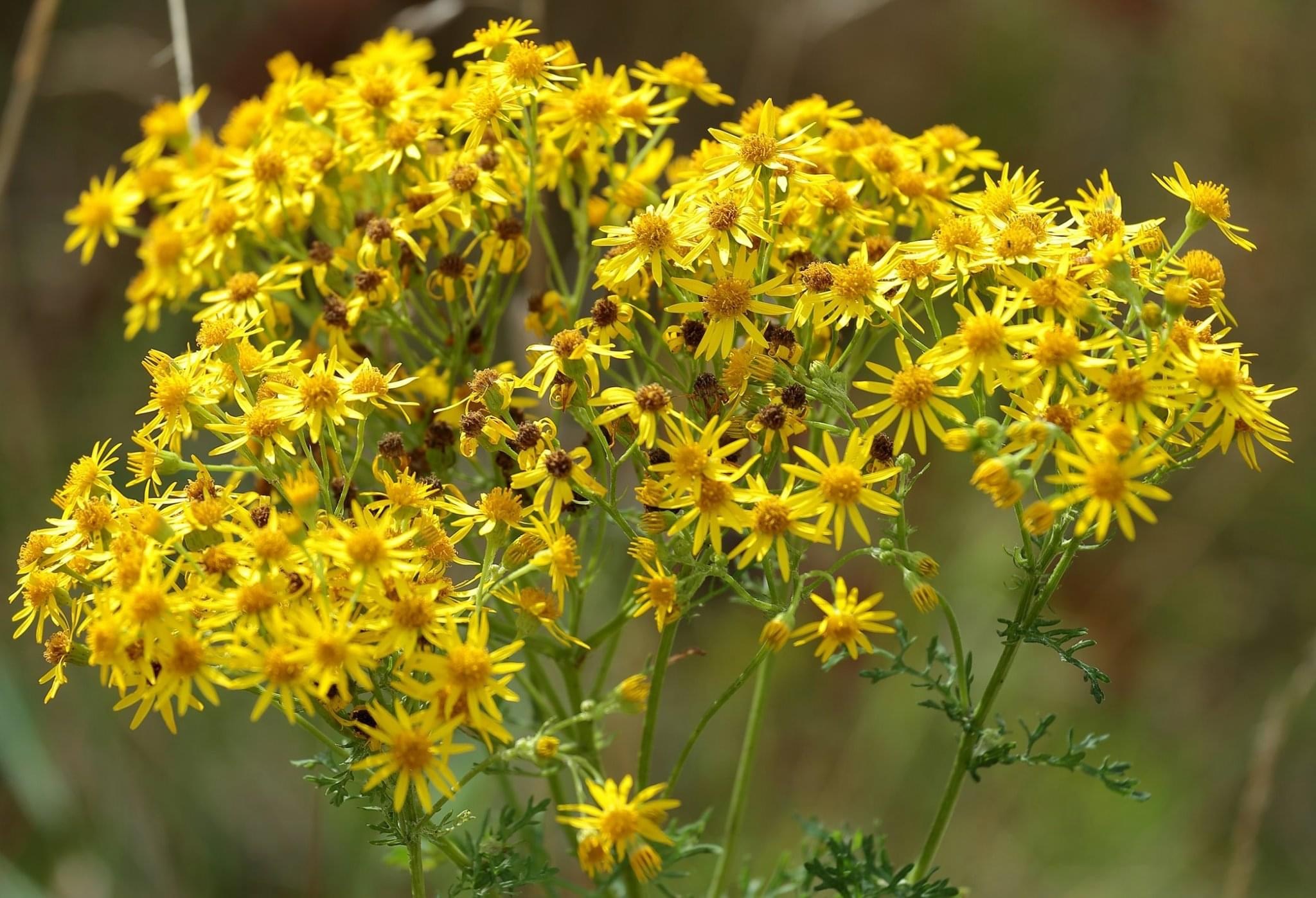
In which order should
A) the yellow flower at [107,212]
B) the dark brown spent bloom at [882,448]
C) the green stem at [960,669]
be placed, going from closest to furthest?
the dark brown spent bloom at [882,448] → the green stem at [960,669] → the yellow flower at [107,212]

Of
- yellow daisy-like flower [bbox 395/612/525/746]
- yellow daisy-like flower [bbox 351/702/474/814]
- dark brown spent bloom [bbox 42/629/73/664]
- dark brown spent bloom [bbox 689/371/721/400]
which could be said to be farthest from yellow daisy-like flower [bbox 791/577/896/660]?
dark brown spent bloom [bbox 42/629/73/664]

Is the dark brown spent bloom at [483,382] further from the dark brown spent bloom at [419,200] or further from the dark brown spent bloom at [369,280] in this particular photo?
the dark brown spent bloom at [419,200]

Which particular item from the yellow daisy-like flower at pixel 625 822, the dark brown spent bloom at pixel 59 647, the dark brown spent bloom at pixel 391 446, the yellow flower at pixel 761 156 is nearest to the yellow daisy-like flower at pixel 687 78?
the yellow flower at pixel 761 156

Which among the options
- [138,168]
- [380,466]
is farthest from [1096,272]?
[138,168]

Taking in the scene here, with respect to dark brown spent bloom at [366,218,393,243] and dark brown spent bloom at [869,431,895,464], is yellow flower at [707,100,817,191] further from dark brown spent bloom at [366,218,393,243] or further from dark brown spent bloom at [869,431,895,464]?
dark brown spent bloom at [366,218,393,243]

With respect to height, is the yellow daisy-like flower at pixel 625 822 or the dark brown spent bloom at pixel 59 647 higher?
the dark brown spent bloom at pixel 59 647

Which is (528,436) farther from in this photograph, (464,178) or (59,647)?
(59,647)

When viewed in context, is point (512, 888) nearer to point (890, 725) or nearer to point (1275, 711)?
point (1275, 711)
